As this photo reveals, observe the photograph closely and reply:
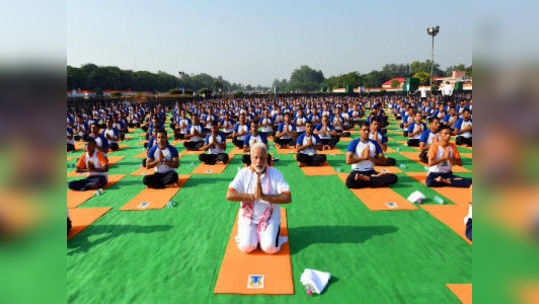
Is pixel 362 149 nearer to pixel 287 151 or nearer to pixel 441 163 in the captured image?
pixel 441 163

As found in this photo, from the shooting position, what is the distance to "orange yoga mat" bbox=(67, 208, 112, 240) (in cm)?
499

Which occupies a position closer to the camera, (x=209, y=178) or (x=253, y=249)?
(x=253, y=249)

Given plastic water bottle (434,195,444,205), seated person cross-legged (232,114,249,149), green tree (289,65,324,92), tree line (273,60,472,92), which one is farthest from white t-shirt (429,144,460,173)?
green tree (289,65,324,92)

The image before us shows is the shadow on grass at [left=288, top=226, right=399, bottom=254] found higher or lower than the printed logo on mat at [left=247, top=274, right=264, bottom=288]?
higher

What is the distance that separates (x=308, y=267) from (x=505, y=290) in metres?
3.20

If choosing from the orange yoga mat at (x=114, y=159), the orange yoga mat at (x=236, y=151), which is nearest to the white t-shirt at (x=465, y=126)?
the orange yoga mat at (x=236, y=151)

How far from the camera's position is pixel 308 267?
3.72 metres

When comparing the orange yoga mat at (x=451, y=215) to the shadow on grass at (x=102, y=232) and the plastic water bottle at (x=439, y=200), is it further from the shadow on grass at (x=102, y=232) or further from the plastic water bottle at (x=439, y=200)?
the shadow on grass at (x=102, y=232)

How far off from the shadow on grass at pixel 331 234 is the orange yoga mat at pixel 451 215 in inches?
36.7

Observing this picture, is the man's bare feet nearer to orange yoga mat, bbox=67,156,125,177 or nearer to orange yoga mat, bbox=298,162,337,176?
orange yoga mat, bbox=298,162,337,176

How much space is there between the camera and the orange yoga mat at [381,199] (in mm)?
5480

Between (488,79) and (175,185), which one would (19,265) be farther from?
(175,185)

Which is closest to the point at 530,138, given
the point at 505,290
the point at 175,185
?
the point at 505,290

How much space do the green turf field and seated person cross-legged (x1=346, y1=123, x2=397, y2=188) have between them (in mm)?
473
